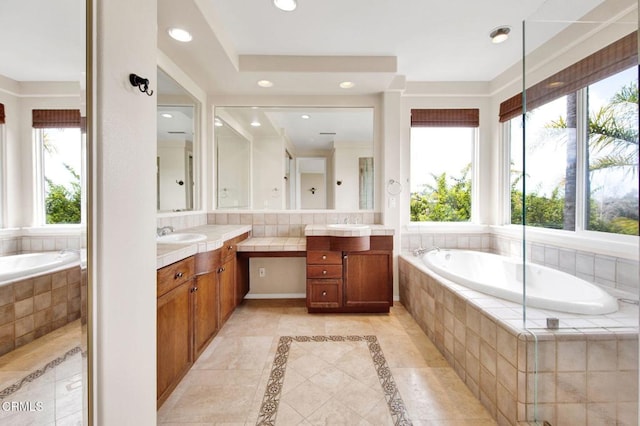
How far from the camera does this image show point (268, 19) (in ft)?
6.80

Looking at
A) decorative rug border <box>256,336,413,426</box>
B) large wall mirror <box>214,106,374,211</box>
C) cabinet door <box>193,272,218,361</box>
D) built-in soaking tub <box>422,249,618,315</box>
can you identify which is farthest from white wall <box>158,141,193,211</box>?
built-in soaking tub <box>422,249,618,315</box>

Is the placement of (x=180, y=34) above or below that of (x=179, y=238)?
above

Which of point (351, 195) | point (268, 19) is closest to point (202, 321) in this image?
point (351, 195)

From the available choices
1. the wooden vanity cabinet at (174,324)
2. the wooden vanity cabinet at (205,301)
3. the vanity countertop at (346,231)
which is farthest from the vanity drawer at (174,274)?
the vanity countertop at (346,231)

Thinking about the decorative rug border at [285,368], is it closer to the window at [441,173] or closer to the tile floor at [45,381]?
the tile floor at [45,381]

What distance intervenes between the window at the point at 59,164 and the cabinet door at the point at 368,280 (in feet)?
7.19

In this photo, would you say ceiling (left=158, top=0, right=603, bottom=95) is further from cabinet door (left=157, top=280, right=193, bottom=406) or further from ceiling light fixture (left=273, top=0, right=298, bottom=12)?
cabinet door (left=157, top=280, right=193, bottom=406)

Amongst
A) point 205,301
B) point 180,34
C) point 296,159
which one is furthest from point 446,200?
point 180,34

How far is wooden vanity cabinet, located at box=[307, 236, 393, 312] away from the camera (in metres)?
2.64

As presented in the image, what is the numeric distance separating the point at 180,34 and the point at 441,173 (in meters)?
2.94

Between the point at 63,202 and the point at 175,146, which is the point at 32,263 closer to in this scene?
the point at 63,202

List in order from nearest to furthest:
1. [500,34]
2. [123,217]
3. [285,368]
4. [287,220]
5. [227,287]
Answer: [123,217] → [285,368] → [500,34] → [227,287] → [287,220]

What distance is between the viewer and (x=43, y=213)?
2.29 ft
